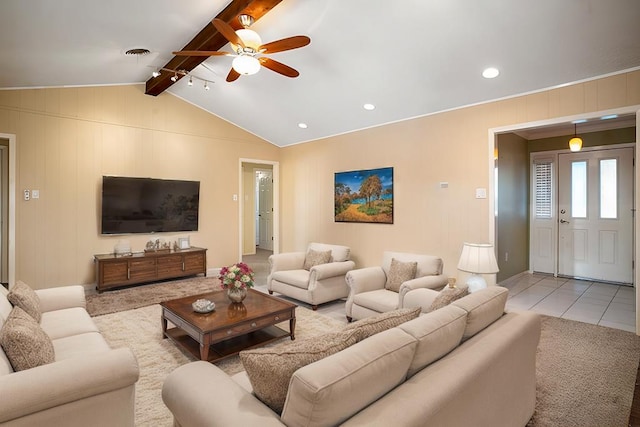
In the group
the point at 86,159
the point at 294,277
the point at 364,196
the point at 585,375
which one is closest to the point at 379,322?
the point at 585,375

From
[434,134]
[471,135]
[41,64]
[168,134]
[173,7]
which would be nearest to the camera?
[173,7]

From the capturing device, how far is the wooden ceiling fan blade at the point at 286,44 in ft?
9.32

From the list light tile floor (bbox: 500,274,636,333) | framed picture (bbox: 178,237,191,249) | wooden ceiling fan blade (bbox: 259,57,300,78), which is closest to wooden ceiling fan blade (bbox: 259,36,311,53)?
wooden ceiling fan blade (bbox: 259,57,300,78)

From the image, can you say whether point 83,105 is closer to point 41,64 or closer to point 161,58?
point 41,64

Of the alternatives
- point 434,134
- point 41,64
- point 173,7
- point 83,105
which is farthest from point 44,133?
point 434,134

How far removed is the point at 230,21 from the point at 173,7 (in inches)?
21.6

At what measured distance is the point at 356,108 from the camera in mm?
5152

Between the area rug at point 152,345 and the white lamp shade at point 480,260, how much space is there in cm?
153

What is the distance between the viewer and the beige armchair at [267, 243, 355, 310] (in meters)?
4.39

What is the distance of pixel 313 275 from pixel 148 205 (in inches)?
133

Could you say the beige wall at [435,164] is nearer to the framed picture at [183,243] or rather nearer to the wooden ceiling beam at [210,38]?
the framed picture at [183,243]

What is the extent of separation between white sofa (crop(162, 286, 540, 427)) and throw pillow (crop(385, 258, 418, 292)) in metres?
2.03

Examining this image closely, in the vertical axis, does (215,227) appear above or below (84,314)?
above

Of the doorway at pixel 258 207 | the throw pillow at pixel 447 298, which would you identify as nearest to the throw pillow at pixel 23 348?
the throw pillow at pixel 447 298
